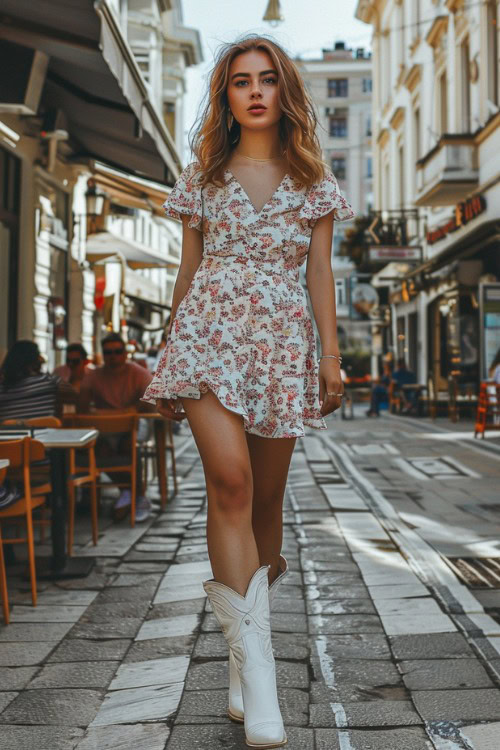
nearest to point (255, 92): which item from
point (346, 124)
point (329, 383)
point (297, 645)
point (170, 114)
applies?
point (329, 383)

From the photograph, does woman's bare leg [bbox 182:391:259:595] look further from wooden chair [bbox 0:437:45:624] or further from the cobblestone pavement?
wooden chair [bbox 0:437:45:624]

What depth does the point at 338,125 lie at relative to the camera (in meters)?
78.4

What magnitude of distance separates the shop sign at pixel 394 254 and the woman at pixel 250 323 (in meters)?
25.9

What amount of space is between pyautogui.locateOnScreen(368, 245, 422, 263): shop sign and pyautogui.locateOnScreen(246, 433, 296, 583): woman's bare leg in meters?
26.0

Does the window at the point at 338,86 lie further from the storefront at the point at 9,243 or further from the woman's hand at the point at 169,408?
the woman's hand at the point at 169,408

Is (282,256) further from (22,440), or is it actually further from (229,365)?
(22,440)

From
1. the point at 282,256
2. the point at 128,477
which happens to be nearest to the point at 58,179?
the point at 128,477

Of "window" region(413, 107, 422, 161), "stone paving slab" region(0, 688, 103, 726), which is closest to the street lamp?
"stone paving slab" region(0, 688, 103, 726)

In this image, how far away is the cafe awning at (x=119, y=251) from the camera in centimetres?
1486

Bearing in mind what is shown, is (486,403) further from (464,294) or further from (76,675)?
(76,675)

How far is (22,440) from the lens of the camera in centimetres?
482

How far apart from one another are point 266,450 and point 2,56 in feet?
21.3

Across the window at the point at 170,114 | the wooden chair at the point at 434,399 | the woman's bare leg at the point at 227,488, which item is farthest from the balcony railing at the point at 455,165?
the woman's bare leg at the point at 227,488

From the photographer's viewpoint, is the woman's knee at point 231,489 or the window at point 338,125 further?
the window at point 338,125
